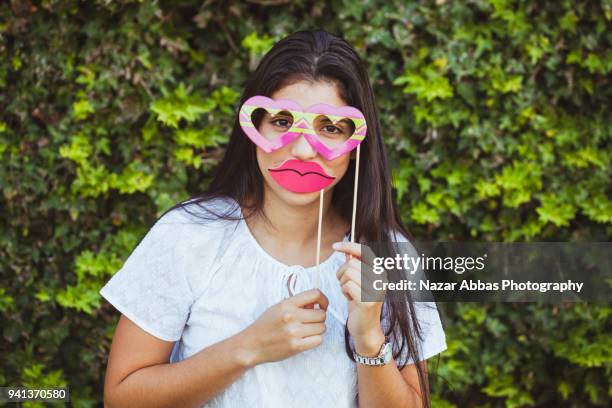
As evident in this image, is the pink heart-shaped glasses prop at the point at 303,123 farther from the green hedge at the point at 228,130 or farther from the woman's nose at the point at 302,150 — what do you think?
the green hedge at the point at 228,130

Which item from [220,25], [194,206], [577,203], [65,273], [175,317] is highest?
[220,25]

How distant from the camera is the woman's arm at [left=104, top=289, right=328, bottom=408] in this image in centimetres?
147

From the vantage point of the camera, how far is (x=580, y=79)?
2818 millimetres

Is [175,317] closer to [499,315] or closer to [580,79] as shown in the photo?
[499,315]

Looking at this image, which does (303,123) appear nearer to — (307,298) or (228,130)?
(307,298)

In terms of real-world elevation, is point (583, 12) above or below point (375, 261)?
above

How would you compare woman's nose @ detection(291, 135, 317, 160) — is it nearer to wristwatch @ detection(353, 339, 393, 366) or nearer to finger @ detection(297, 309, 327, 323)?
finger @ detection(297, 309, 327, 323)

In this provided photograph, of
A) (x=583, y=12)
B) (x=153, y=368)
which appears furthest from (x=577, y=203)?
(x=153, y=368)

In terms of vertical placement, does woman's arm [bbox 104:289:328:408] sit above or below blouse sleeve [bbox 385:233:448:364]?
below

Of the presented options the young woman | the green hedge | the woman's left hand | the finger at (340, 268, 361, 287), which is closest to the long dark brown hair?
the young woman

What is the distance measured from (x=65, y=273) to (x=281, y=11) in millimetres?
1322

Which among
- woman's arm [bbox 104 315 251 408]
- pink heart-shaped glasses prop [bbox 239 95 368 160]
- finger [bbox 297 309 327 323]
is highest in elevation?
pink heart-shaped glasses prop [bbox 239 95 368 160]

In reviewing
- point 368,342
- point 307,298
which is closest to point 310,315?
point 307,298

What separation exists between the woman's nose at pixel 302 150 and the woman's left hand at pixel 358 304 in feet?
0.69
